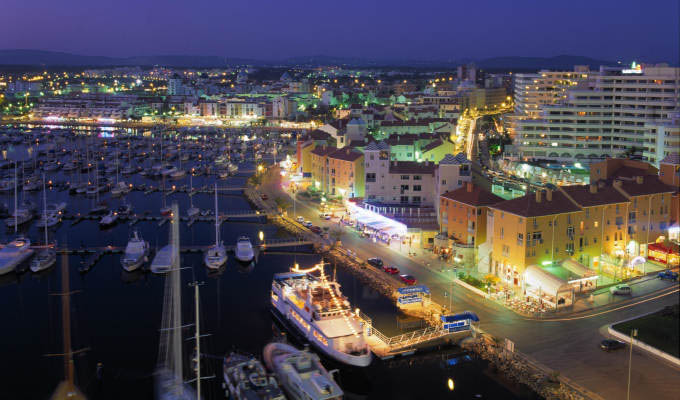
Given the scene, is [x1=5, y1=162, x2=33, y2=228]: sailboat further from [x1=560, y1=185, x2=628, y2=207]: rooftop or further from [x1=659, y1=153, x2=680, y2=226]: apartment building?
[x1=659, y1=153, x2=680, y2=226]: apartment building

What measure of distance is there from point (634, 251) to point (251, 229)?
10939 millimetres

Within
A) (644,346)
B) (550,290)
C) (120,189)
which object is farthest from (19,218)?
(644,346)

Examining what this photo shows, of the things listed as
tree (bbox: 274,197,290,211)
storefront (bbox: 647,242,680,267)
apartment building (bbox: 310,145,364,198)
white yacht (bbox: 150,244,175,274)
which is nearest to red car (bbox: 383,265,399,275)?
white yacht (bbox: 150,244,175,274)

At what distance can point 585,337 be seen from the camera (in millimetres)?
11555

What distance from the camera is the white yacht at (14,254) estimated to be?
53.5 feet

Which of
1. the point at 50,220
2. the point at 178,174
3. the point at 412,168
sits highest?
the point at 412,168

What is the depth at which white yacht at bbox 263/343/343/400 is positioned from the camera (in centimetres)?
979

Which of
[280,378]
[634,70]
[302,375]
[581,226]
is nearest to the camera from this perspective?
[302,375]

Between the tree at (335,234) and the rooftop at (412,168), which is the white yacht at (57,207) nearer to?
the tree at (335,234)

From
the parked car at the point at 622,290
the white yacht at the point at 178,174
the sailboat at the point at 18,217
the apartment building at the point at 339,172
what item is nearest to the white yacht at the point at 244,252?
the apartment building at the point at 339,172

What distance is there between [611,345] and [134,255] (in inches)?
439

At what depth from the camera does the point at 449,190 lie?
→ 1852 cm

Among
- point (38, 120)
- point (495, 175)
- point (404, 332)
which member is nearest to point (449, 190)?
point (404, 332)

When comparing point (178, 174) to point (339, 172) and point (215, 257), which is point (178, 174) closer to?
point (339, 172)
